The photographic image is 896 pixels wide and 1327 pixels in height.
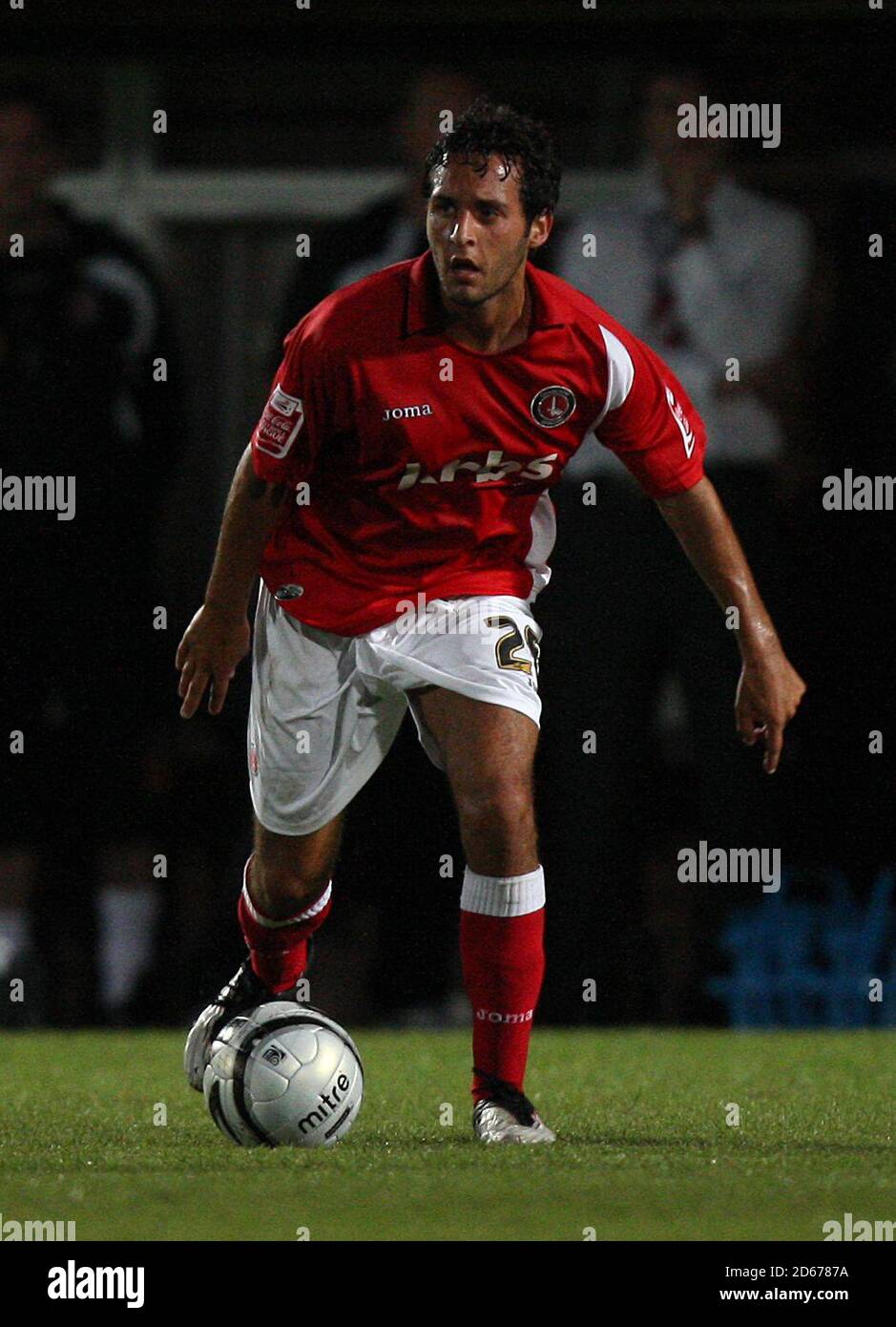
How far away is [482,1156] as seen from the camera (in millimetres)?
4410

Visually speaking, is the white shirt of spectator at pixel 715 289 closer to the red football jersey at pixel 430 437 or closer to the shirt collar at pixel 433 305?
the red football jersey at pixel 430 437

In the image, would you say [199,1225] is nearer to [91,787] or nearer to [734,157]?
[91,787]

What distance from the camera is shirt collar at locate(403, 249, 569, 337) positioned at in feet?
15.8

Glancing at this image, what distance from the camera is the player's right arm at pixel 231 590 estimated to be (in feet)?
15.8

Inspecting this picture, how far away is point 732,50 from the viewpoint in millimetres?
7934

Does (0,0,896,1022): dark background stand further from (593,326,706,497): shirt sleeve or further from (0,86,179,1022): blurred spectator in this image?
(593,326,706,497): shirt sleeve

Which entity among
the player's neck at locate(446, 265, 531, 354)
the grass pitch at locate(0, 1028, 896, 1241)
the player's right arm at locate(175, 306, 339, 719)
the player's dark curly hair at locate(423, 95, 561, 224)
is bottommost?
the grass pitch at locate(0, 1028, 896, 1241)

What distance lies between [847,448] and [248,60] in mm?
2497

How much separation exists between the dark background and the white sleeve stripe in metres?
2.47

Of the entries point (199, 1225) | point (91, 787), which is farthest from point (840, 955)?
point (199, 1225)

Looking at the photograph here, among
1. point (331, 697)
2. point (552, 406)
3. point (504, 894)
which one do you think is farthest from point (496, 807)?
point (552, 406)

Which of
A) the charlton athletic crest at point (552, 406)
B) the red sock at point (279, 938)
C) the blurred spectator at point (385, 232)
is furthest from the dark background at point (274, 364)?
the charlton athletic crest at point (552, 406)

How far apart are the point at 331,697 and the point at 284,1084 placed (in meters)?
0.85

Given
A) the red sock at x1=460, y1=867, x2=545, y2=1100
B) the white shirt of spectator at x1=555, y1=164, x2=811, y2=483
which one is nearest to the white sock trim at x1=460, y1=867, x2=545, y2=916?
the red sock at x1=460, y1=867, x2=545, y2=1100
